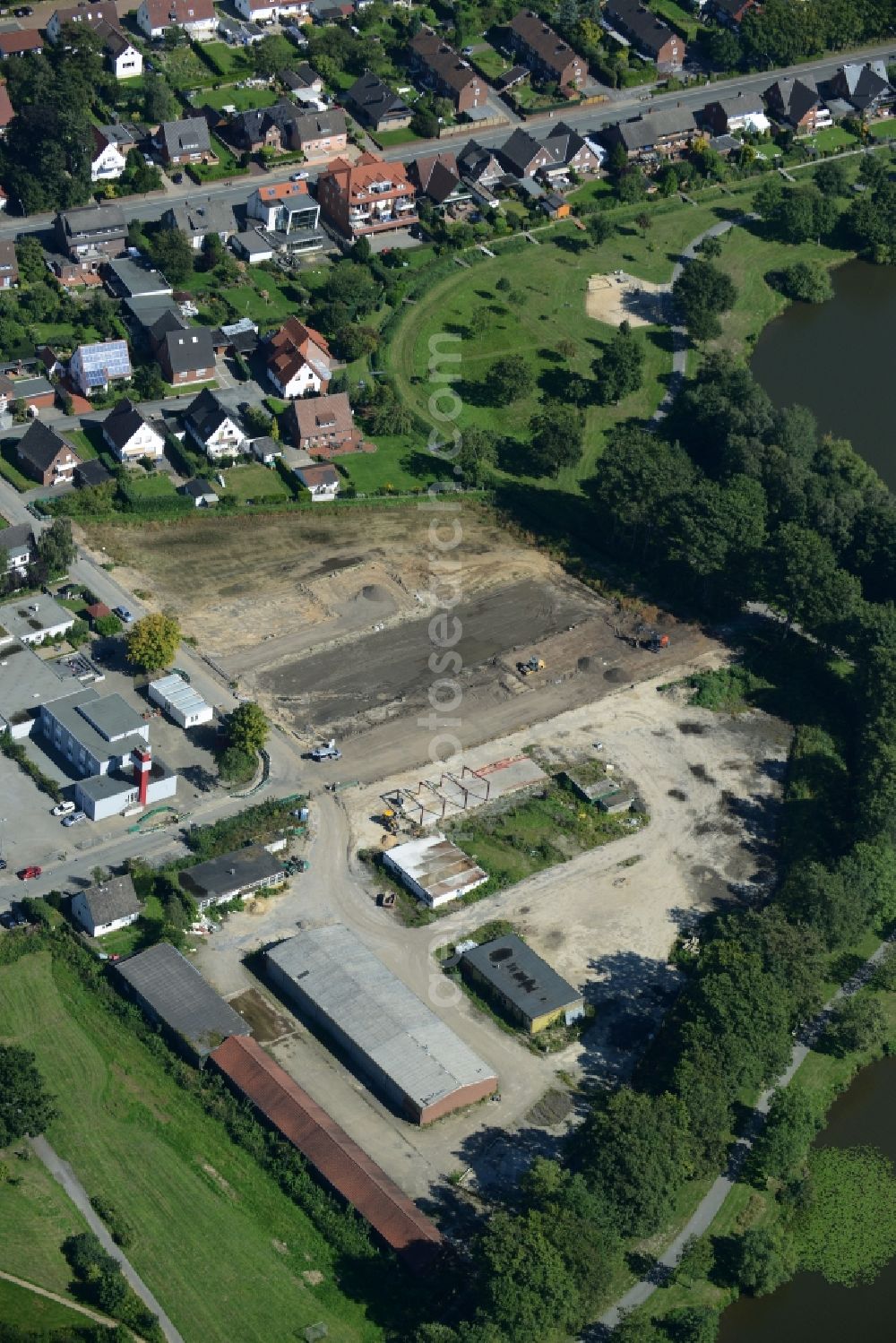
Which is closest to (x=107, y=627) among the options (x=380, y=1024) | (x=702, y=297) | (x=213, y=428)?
(x=213, y=428)

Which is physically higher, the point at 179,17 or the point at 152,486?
the point at 179,17

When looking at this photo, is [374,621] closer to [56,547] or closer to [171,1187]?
[56,547]

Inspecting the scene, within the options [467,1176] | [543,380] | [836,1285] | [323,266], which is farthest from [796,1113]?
[323,266]

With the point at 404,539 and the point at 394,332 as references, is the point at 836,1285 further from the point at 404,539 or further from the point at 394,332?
the point at 394,332

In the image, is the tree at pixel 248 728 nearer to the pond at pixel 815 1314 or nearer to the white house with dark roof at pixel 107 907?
the white house with dark roof at pixel 107 907

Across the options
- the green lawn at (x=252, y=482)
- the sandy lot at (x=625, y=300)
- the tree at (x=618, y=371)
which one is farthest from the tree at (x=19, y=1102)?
the sandy lot at (x=625, y=300)

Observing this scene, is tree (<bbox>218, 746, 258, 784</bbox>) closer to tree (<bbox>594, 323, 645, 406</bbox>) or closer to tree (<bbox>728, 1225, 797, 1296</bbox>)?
tree (<bbox>728, 1225, 797, 1296</bbox>)
